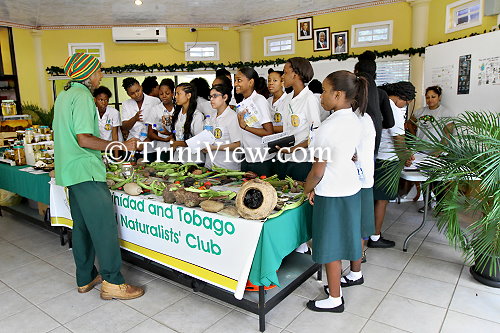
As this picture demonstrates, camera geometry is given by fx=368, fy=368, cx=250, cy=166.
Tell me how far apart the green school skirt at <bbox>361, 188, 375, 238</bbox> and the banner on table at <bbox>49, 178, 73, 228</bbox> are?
242 cm

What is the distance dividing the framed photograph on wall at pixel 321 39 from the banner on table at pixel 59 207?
6244 mm

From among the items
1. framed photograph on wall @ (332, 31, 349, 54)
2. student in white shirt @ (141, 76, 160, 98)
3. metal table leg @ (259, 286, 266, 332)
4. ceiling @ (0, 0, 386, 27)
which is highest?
ceiling @ (0, 0, 386, 27)

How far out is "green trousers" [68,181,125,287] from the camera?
2.47 m

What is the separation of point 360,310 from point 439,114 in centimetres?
320

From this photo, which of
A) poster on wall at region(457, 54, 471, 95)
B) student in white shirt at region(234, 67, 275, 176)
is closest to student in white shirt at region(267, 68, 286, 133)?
student in white shirt at region(234, 67, 275, 176)

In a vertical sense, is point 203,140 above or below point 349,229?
above

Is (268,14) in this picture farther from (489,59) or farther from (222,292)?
(222,292)

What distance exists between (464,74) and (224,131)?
3.25 meters

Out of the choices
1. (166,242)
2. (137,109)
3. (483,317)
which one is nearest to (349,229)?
(483,317)

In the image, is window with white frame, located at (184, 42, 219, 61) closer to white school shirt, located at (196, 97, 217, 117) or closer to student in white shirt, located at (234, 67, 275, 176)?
white school shirt, located at (196, 97, 217, 117)

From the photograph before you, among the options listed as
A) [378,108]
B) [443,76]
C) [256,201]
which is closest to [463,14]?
[443,76]

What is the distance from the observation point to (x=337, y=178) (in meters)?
2.15

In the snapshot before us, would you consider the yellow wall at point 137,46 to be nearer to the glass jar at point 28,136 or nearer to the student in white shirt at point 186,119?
the glass jar at point 28,136

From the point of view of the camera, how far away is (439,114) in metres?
4.64
